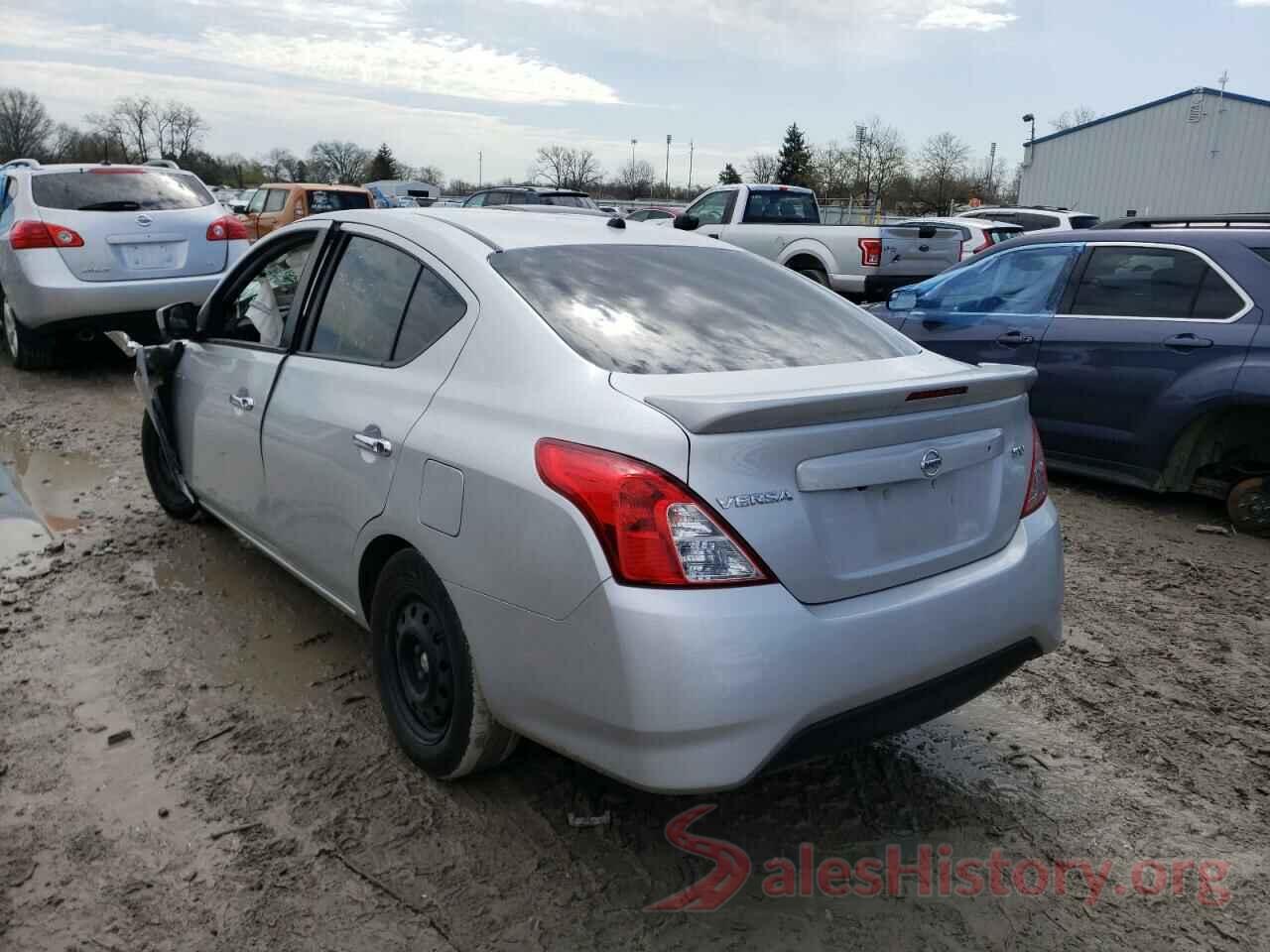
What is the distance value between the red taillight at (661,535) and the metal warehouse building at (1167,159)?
38.5m

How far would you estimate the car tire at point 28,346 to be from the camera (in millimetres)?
8602

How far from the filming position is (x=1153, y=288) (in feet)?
18.4

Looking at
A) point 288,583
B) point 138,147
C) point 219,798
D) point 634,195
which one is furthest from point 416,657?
point 138,147

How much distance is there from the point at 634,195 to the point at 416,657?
7221cm

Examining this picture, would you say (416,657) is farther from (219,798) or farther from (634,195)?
(634,195)

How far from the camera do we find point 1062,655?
153 inches

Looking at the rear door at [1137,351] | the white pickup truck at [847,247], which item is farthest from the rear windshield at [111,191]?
the rear door at [1137,351]

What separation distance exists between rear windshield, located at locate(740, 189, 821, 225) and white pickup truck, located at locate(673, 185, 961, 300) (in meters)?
0.02

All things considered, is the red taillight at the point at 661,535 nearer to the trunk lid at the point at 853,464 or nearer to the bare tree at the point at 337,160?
the trunk lid at the point at 853,464

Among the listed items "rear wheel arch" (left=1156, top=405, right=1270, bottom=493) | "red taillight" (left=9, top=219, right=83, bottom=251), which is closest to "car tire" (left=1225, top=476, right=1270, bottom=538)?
"rear wheel arch" (left=1156, top=405, right=1270, bottom=493)

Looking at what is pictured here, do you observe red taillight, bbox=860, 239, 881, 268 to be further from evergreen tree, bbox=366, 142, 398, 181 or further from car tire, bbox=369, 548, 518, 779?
evergreen tree, bbox=366, 142, 398, 181

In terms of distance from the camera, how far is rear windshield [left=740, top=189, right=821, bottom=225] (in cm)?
1428

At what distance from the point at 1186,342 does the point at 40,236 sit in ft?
26.9

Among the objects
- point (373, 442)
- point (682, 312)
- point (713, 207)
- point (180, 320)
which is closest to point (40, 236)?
point (180, 320)
